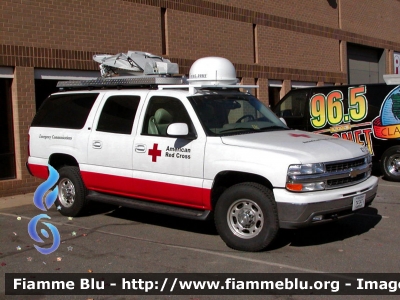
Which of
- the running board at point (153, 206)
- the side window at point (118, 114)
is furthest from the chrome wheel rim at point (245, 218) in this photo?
the side window at point (118, 114)

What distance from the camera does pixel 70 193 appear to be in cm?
880

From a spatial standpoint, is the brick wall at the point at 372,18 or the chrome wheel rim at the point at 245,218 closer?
the chrome wheel rim at the point at 245,218

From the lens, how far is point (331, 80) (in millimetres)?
21688

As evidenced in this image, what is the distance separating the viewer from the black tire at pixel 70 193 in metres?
8.51

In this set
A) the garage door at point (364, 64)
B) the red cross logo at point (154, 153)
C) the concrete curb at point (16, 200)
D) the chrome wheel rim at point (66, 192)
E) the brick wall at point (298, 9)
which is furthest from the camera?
the garage door at point (364, 64)

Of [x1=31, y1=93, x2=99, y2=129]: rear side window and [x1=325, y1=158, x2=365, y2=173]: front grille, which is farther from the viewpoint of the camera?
[x1=31, y1=93, x2=99, y2=129]: rear side window

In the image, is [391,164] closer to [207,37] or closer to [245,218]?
[207,37]

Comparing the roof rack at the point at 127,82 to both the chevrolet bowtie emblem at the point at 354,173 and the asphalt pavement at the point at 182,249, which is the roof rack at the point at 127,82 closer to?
the asphalt pavement at the point at 182,249

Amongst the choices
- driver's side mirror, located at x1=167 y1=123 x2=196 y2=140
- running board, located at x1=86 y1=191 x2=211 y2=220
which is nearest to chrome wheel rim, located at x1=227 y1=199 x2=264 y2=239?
running board, located at x1=86 y1=191 x2=211 y2=220

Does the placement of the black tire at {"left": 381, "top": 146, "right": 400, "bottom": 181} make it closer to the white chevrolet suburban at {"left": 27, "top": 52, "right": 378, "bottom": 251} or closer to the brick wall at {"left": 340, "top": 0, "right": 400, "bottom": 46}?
the white chevrolet suburban at {"left": 27, "top": 52, "right": 378, "bottom": 251}

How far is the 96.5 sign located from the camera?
12.2 meters

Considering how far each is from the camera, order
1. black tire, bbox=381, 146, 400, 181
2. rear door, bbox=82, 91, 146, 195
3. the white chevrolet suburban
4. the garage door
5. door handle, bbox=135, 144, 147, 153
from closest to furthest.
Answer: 1. the white chevrolet suburban
2. door handle, bbox=135, 144, 147, 153
3. rear door, bbox=82, 91, 146, 195
4. black tire, bbox=381, 146, 400, 181
5. the garage door

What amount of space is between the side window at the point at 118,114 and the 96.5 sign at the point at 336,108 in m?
5.92

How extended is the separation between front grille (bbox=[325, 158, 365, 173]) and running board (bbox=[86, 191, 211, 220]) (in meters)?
1.62
